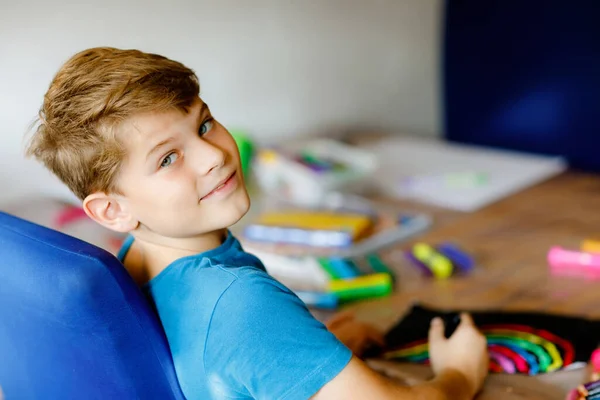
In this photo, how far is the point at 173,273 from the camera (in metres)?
0.61

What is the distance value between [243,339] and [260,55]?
1.14 m

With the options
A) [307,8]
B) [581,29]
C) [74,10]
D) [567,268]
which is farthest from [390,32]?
[567,268]

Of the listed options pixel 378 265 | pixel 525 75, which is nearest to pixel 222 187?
pixel 378 265

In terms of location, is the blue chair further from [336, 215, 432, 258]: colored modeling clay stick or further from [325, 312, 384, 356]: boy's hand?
[336, 215, 432, 258]: colored modeling clay stick

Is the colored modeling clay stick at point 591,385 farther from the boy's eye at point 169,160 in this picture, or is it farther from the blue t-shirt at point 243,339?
the boy's eye at point 169,160

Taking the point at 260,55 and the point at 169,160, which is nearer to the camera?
the point at 169,160

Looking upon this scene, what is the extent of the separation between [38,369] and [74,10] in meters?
0.79

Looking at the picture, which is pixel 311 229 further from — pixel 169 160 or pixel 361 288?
pixel 169 160

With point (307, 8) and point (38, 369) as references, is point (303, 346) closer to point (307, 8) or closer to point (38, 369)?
point (38, 369)

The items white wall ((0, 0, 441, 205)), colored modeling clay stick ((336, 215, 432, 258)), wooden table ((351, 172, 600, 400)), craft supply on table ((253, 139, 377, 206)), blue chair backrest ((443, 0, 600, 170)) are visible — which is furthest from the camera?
blue chair backrest ((443, 0, 600, 170))

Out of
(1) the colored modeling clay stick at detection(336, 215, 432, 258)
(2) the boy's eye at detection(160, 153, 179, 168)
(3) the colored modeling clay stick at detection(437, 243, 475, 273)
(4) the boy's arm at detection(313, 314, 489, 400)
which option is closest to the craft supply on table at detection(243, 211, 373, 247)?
(1) the colored modeling clay stick at detection(336, 215, 432, 258)

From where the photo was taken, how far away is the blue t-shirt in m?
0.54

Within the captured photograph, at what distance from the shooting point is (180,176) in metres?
0.58

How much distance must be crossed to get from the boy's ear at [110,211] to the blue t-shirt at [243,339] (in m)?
0.07
